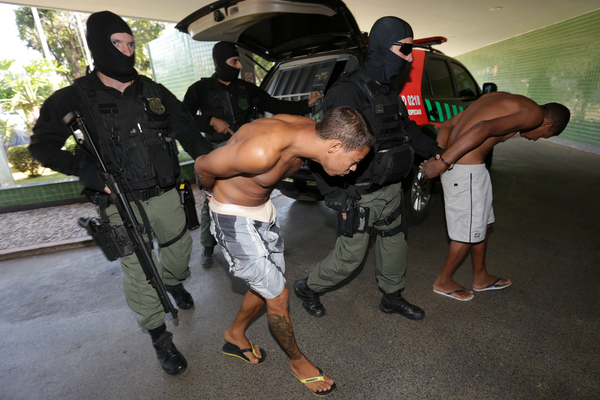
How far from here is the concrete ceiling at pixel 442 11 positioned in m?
5.21

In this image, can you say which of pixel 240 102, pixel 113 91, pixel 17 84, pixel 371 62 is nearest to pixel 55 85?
pixel 17 84

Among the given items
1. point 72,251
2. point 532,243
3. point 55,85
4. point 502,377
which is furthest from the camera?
point 55,85

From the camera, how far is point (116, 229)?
183 centimetres

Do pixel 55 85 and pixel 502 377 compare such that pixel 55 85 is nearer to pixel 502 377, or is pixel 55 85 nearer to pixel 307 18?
pixel 307 18

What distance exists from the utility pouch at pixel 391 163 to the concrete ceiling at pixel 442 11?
4.83 meters

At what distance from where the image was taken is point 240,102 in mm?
3195

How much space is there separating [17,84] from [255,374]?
26.5ft

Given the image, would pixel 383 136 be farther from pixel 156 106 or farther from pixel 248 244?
pixel 156 106

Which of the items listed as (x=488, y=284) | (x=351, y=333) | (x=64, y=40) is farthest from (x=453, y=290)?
(x=64, y=40)

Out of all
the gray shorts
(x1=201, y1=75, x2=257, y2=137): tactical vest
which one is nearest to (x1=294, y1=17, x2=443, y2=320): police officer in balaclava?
the gray shorts

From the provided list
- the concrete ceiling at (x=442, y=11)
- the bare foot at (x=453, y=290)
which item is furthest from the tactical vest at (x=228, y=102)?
the concrete ceiling at (x=442, y=11)

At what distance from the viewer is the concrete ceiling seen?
5.21 metres

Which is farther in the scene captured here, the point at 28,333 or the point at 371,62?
the point at 28,333

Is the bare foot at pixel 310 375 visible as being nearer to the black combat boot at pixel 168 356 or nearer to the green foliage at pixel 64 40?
the black combat boot at pixel 168 356
